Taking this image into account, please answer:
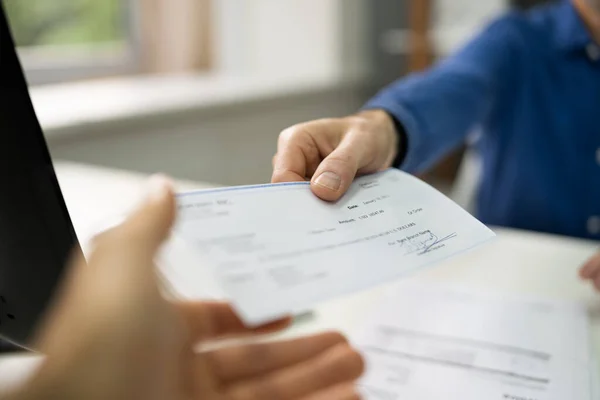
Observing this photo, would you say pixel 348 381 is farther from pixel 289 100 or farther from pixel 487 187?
pixel 289 100

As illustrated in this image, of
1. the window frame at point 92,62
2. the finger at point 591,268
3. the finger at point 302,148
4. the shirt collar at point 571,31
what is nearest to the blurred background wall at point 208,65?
the window frame at point 92,62

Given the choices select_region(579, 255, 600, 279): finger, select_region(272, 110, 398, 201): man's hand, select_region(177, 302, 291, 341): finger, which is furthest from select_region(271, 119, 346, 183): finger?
select_region(579, 255, 600, 279): finger

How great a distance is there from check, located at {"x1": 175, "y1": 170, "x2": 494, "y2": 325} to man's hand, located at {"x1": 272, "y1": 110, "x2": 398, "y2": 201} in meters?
0.01

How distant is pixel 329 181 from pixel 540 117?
0.77 metres

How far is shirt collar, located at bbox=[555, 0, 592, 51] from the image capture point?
103 centimetres

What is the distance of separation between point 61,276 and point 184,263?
10cm

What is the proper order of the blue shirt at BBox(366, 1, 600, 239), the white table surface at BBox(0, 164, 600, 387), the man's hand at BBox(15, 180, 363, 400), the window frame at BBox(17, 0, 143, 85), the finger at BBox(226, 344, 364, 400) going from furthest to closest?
1. the window frame at BBox(17, 0, 143, 85)
2. the blue shirt at BBox(366, 1, 600, 239)
3. the white table surface at BBox(0, 164, 600, 387)
4. the finger at BBox(226, 344, 364, 400)
5. the man's hand at BBox(15, 180, 363, 400)

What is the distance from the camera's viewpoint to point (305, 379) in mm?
410

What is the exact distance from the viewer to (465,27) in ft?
6.08

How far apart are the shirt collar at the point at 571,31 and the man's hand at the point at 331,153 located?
24.2 inches

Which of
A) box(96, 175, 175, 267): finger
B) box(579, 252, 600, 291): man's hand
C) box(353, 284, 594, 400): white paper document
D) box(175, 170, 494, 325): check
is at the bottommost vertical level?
box(353, 284, 594, 400): white paper document

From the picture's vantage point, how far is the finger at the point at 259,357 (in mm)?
423

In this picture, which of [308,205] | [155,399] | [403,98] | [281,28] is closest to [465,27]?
[281,28]

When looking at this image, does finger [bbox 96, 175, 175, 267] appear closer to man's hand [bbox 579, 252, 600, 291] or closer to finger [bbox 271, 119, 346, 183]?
finger [bbox 271, 119, 346, 183]
